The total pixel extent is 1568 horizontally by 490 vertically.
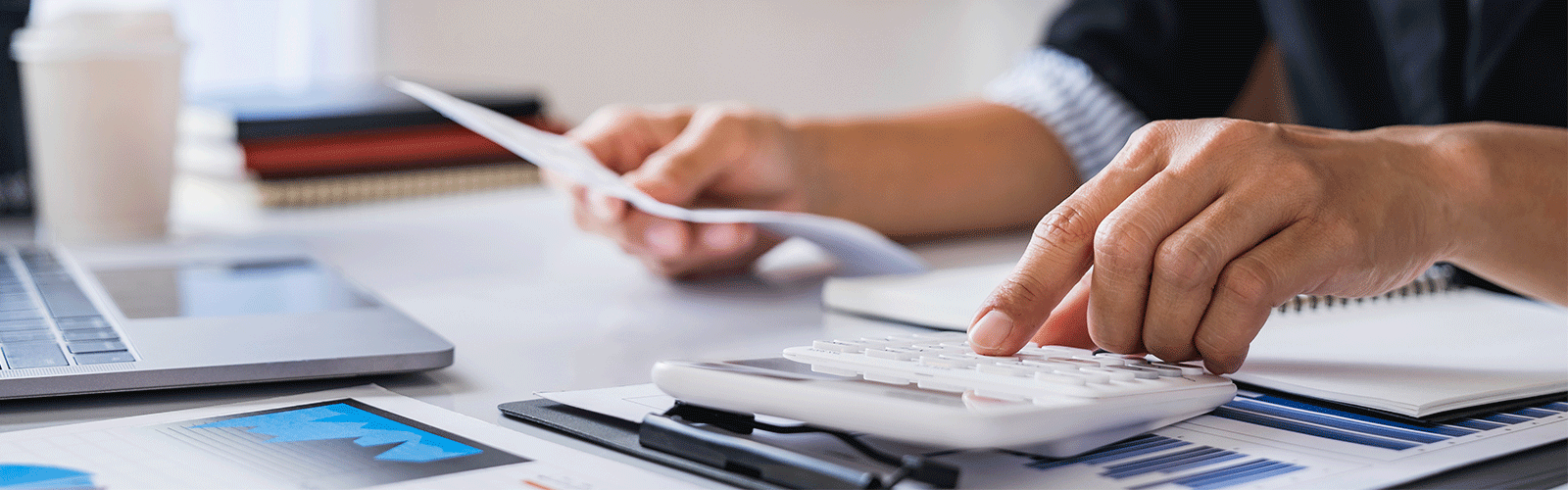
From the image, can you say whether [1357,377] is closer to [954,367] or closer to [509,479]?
[954,367]

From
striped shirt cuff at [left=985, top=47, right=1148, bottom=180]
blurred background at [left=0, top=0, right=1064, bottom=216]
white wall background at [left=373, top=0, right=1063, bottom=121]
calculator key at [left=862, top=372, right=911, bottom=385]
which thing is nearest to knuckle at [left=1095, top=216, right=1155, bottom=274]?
calculator key at [left=862, top=372, right=911, bottom=385]

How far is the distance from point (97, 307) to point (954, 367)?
0.45m

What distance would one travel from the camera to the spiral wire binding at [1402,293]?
2.11ft

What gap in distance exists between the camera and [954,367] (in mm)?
399

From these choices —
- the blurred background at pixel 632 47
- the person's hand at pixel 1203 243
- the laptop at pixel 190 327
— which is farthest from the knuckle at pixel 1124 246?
the blurred background at pixel 632 47

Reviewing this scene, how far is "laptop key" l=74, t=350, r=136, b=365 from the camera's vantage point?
18.7 inches

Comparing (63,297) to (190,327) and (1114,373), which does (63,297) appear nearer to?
(190,327)

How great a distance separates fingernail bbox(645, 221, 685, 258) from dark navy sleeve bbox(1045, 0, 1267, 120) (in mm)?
489

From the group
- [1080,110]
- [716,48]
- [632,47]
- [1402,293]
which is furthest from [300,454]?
[716,48]

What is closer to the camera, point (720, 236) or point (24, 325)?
point (24, 325)

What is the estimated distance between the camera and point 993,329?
0.44 meters

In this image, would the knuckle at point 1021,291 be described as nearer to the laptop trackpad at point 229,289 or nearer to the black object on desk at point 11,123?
the laptop trackpad at point 229,289

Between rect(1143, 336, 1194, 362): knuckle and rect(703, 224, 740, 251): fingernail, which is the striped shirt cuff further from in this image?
rect(1143, 336, 1194, 362): knuckle

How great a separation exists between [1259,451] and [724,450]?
17 centimetres
